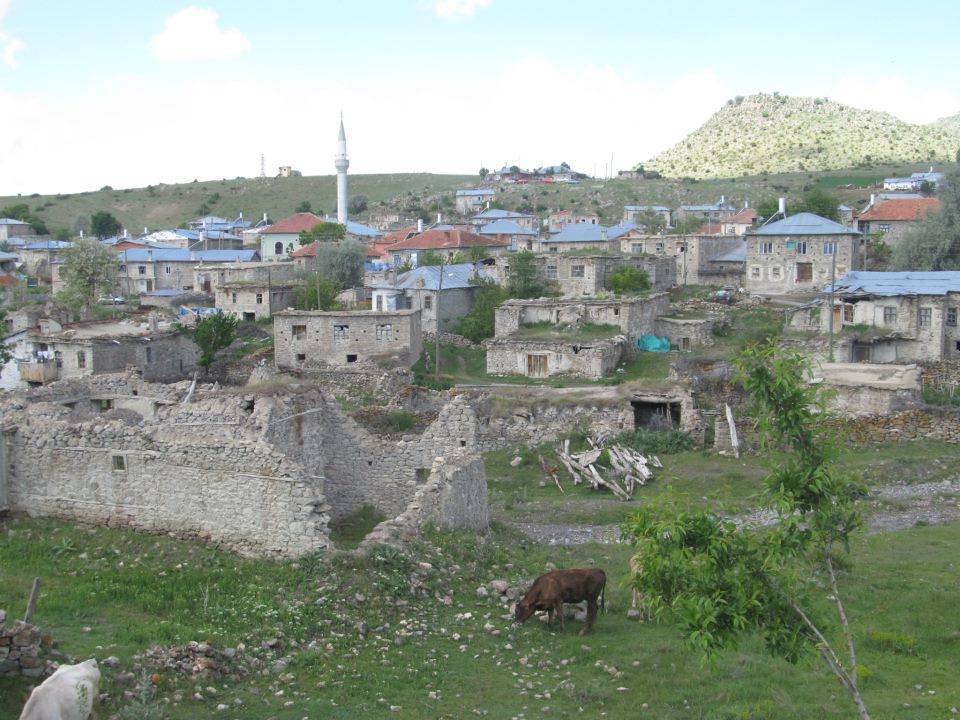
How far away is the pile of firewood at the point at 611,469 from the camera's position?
2559cm

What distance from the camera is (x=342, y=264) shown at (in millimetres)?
56156

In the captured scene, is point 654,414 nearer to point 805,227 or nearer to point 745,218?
point 805,227

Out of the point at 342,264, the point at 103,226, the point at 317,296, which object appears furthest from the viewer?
the point at 103,226

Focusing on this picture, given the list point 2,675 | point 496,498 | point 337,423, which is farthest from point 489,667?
point 496,498

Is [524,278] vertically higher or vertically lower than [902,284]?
lower

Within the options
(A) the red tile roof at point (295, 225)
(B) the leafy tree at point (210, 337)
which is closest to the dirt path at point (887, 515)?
(B) the leafy tree at point (210, 337)

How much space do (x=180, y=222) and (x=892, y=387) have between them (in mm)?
102041

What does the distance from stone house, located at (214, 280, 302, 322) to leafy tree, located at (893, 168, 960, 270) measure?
30.0 metres

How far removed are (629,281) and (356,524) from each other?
33.4m

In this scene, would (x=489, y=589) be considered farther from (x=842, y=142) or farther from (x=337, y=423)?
(x=842, y=142)

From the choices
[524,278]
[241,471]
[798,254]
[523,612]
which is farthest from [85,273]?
[523,612]

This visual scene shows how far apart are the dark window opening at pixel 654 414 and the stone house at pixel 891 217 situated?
3829 cm

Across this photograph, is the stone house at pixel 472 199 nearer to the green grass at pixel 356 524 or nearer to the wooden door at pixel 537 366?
the wooden door at pixel 537 366

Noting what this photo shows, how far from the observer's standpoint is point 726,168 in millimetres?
147875
